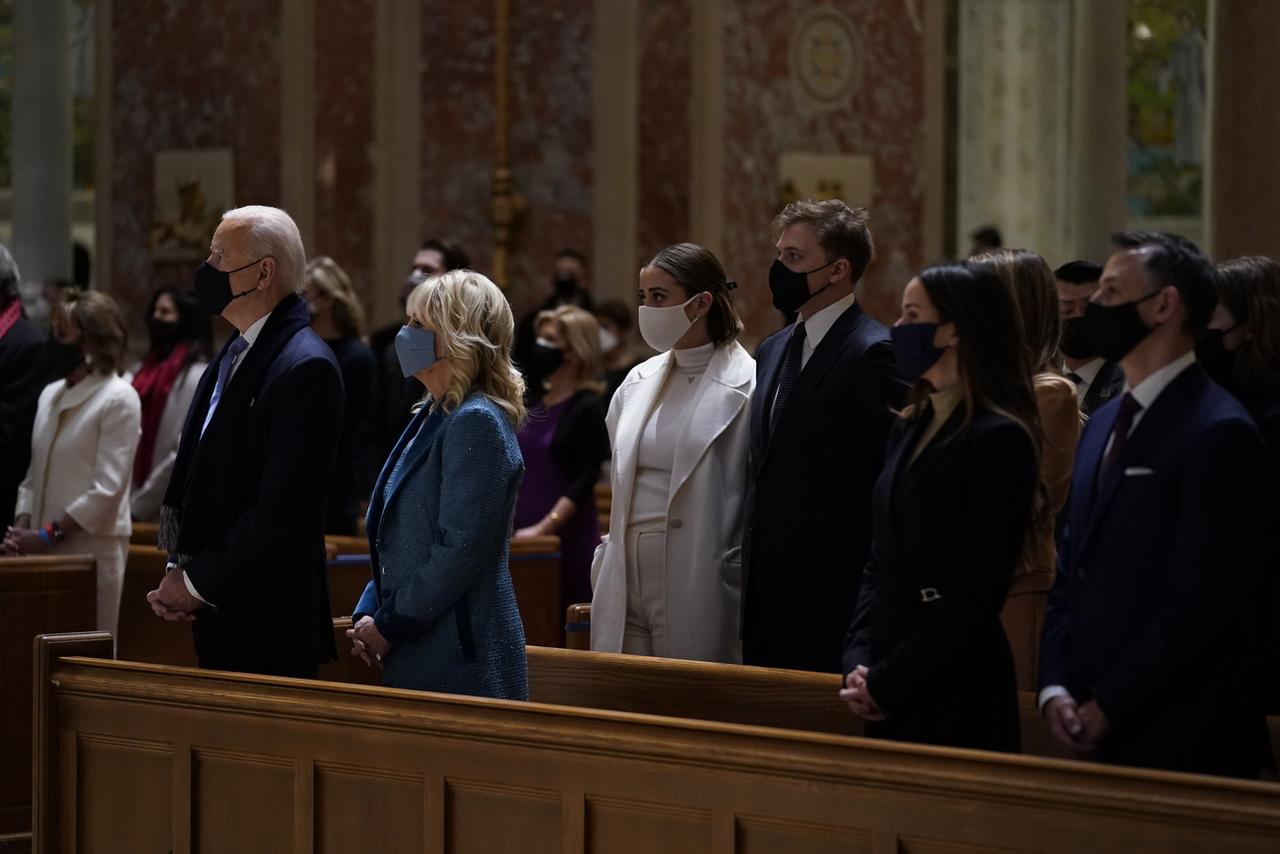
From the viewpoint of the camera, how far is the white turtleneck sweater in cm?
459

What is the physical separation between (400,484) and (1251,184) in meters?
3.80

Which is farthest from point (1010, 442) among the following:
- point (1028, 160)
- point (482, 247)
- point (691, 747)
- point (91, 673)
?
point (1028, 160)

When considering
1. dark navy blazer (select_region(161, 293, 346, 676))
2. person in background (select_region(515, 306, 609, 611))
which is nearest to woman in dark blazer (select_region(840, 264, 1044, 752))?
dark navy blazer (select_region(161, 293, 346, 676))

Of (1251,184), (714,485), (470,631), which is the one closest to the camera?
(470,631)

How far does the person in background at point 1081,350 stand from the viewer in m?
4.83

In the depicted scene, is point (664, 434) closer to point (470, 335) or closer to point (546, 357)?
point (470, 335)

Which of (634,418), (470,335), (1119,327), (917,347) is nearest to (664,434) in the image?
(634,418)

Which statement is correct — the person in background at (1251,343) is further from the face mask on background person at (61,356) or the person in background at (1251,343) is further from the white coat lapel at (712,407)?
the face mask on background person at (61,356)

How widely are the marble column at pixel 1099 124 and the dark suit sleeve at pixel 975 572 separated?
25.4 ft

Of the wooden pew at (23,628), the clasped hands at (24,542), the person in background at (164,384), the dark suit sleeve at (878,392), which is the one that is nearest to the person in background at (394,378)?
the person in background at (164,384)

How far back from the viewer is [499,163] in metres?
11.0

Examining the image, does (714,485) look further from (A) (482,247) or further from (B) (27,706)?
(A) (482,247)

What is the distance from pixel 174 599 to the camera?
4059mm

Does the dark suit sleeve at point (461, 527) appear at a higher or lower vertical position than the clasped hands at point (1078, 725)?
higher
